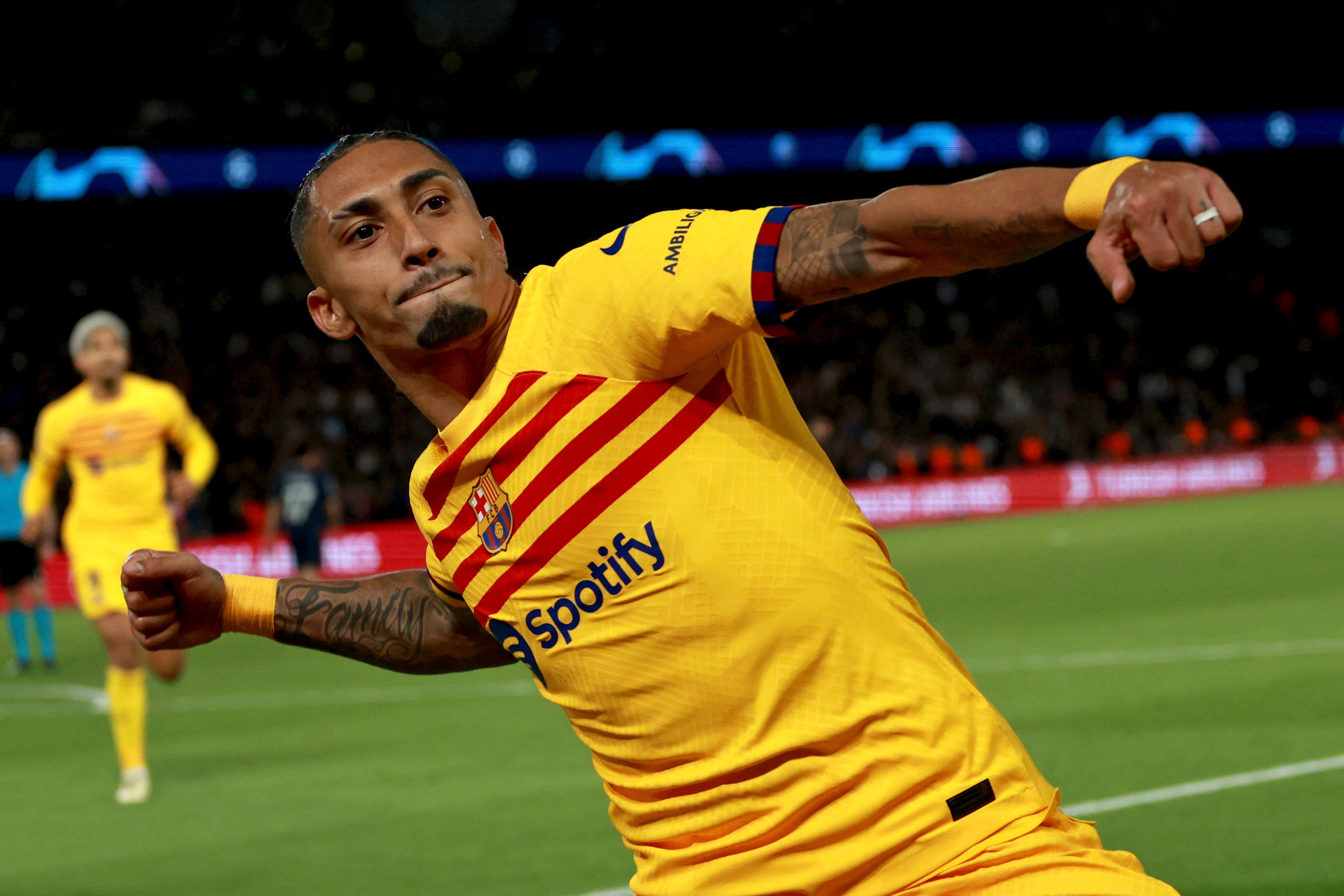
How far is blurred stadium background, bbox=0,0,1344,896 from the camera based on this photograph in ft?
39.2

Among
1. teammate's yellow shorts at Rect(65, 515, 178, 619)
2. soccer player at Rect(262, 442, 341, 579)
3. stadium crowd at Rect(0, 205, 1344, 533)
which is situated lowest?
teammate's yellow shorts at Rect(65, 515, 178, 619)

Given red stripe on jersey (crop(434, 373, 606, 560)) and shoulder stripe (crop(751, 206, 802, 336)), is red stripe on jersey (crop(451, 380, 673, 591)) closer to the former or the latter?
red stripe on jersey (crop(434, 373, 606, 560))

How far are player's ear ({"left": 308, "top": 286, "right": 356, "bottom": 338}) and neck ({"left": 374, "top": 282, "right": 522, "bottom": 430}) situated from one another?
0.09 metres

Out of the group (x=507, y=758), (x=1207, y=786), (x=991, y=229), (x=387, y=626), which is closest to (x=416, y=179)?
(x=991, y=229)

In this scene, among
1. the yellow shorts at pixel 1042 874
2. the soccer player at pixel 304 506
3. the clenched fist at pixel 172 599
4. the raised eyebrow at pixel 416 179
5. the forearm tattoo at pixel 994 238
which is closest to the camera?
the forearm tattoo at pixel 994 238

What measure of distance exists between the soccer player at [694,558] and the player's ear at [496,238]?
18 mm

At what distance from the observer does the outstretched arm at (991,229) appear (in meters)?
1.89

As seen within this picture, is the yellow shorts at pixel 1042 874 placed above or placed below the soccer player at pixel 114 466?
below

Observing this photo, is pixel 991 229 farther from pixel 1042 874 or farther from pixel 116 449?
pixel 116 449

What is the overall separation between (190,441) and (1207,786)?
Result: 19.2 feet

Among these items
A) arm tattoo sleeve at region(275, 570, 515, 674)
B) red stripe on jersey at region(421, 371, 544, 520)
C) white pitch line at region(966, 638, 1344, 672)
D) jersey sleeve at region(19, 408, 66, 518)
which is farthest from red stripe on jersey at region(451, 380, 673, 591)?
white pitch line at region(966, 638, 1344, 672)

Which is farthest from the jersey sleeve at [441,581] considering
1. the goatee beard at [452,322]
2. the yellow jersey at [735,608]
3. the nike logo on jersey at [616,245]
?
the nike logo on jersey at [616,245]

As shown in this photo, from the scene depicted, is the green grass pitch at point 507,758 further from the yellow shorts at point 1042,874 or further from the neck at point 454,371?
the neck at point 454,371

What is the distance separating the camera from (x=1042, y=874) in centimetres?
253
